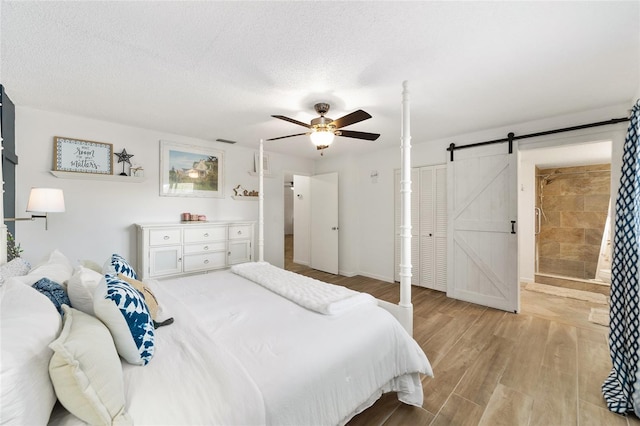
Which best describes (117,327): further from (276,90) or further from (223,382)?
(276,90)

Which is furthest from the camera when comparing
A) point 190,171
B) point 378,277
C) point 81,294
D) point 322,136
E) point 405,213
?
point 378,277

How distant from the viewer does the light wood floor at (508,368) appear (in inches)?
65.2

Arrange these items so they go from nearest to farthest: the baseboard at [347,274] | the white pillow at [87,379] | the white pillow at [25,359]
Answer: the white pillow at [25,359]
the white pillow at [87,379]
the baseboard at [347,274]

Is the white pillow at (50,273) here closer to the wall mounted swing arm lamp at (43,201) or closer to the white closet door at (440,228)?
the wall mounted swing arm lamp at (43,201)

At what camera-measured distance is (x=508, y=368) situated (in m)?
2.14

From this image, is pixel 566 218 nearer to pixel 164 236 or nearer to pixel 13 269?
pixel 164 236

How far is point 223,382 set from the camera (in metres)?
0.99

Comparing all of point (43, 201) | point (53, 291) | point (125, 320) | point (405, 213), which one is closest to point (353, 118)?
point (405, 213)

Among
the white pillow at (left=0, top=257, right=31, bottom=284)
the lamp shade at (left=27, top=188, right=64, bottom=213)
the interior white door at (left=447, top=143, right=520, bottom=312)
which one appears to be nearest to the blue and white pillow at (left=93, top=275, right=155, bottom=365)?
the white pillow at (left=0, top=257, right=31, bottom=284)

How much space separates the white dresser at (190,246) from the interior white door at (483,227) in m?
3.16

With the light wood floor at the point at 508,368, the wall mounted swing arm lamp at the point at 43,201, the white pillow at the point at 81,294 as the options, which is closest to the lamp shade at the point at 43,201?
the wall mounted swing arm lamp at the point at 43,201

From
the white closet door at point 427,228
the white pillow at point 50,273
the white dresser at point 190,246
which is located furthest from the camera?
the white closet door at point 427,228

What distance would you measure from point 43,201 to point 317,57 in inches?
107

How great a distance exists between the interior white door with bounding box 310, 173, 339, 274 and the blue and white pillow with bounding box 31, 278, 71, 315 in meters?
4.09
